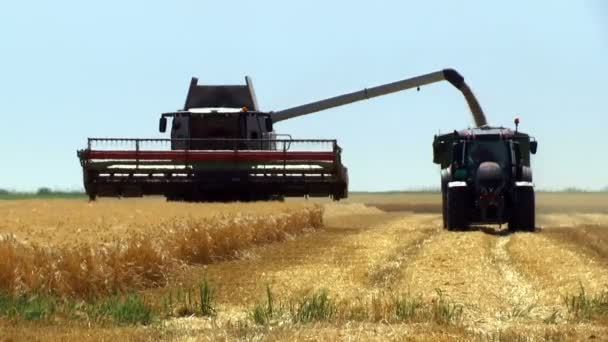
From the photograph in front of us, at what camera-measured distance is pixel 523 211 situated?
26.4 meters

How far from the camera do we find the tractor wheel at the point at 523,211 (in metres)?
26.2

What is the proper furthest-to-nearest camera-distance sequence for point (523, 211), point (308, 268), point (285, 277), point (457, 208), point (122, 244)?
point (523, 211) → point (457, 208) → point (308, 268) → point (285, 277) → point (122, 244)

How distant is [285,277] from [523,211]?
11.5 m

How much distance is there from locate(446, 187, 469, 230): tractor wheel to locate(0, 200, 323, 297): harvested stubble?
13.2 feet

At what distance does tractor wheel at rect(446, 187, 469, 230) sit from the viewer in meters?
26.2

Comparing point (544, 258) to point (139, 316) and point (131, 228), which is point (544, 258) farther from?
point (139, 316)

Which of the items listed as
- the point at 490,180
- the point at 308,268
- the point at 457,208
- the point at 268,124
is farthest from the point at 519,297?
the point at 268,124

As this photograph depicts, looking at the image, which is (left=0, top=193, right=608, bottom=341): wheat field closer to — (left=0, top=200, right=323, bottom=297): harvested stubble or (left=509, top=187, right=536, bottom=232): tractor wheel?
(left=0, top=200, right=323, bottom=297): harvested stubble

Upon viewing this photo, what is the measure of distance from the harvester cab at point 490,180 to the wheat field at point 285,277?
A: 5.51ft

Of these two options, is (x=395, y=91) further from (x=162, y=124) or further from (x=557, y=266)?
(x=557, y=266)

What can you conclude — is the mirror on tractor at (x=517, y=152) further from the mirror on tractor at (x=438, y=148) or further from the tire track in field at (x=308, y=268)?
the tire track in field at (x=308, y=268)

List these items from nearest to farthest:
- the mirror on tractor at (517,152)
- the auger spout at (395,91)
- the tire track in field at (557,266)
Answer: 1. the tire track in field at (557,266)
2. the mirror on tractor at (517,152)
3. the auger spout at (395,91)

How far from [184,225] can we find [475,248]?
5.54 metres

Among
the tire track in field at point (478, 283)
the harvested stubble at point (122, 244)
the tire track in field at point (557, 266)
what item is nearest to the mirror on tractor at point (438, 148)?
the tire track in field at point (557, 266)
